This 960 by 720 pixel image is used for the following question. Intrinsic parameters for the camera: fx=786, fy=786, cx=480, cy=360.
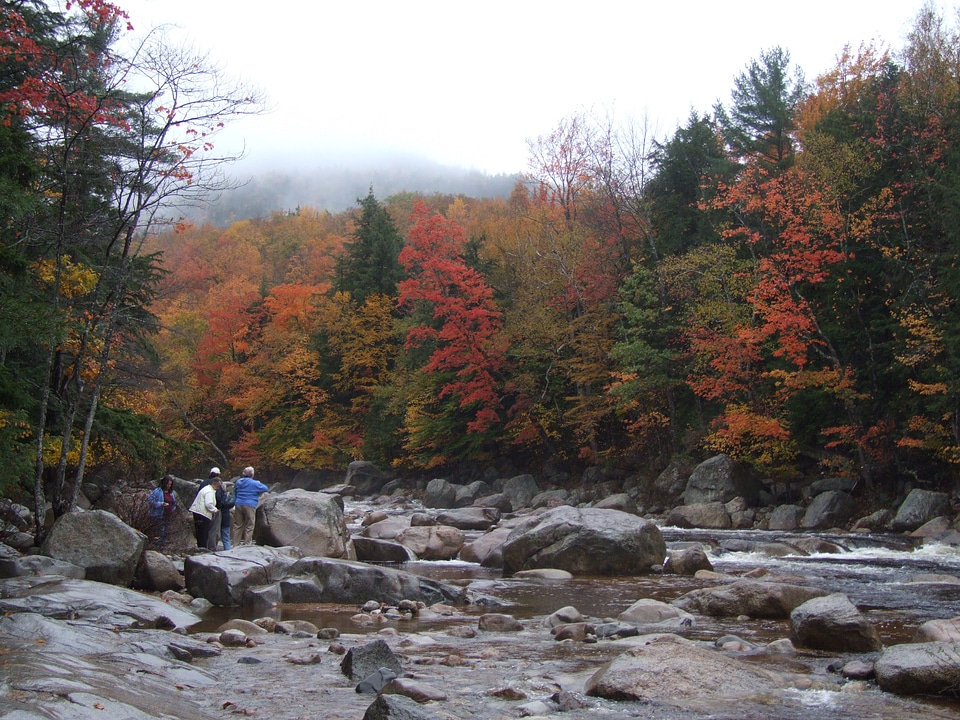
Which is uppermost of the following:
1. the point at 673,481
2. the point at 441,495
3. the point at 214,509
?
the point at 214,509

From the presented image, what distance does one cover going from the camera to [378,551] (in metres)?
16.5

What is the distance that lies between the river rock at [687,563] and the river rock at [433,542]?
16.6ft

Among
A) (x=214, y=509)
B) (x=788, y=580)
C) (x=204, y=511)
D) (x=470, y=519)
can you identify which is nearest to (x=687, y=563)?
(x=788, y=580)

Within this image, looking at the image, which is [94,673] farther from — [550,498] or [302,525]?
[550,498]

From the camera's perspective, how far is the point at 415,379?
4069cm

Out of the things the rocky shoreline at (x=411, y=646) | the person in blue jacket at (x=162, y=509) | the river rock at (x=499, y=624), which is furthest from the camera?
the person in blue jacket at (x=162, y=509)

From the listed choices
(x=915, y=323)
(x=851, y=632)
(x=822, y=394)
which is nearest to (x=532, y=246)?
(x=822, y=394)

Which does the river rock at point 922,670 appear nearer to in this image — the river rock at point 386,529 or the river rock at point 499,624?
the river rock at point 499,624

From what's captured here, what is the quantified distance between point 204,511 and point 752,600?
9.70 m

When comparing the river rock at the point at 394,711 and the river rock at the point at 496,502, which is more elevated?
the river rock at the point at 394,711

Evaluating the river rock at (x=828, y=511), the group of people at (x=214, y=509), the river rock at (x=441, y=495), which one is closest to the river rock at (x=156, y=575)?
the group of people at (x=214, y=509)

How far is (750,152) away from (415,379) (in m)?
19.4

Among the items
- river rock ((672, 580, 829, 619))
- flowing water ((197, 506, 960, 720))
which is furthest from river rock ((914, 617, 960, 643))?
river rock ((672, 580, 829, 619))

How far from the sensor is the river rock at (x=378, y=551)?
649 inches
